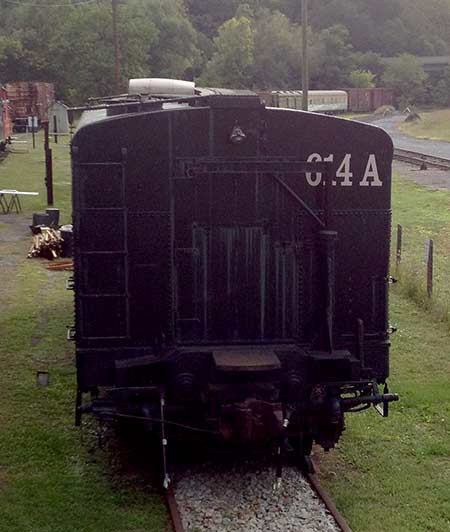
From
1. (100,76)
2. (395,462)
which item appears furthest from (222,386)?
(100,76)

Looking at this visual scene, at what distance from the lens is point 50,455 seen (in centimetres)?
840

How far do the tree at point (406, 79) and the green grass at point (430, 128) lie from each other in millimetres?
29464

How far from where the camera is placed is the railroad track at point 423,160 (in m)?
37.4

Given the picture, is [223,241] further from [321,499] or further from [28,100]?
[28,100]

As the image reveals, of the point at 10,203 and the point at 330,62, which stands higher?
the point at 330,62

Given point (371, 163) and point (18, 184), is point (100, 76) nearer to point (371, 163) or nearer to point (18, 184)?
point (18, 184)

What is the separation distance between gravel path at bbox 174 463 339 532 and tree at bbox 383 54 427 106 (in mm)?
94694

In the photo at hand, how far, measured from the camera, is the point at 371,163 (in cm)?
765

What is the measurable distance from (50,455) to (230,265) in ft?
9.05

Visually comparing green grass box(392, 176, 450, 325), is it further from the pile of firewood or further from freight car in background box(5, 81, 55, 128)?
freight car in background box(5, 81, 55, 128)

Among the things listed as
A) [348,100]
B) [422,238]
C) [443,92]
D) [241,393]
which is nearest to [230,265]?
[241,393]

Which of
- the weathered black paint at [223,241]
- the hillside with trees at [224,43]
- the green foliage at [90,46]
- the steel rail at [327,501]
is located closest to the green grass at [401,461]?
the steel rail at [327,501]

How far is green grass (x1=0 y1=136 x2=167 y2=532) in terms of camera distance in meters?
7.16

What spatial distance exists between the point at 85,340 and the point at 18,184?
78.3 feet
